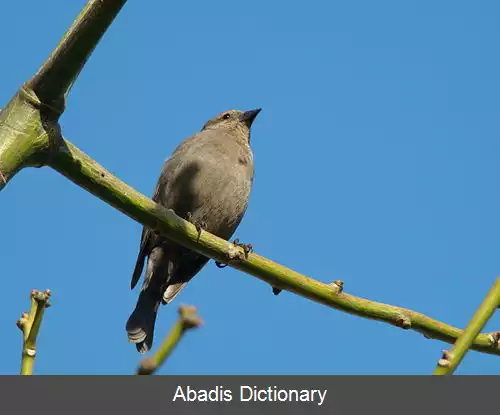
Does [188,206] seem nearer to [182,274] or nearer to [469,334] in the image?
[182,274]

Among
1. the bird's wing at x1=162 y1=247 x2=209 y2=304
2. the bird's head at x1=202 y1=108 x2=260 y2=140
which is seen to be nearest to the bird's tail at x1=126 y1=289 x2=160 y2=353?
the bird's wing at x1=162 y1=247 x2=209 y2=304

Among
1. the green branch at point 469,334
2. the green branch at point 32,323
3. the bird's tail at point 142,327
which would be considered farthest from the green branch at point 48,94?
the bird's tail at point 142,327

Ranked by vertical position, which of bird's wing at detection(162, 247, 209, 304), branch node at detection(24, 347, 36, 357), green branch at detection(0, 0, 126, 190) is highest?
bird's wing at detection(162, 247, 209, 304)

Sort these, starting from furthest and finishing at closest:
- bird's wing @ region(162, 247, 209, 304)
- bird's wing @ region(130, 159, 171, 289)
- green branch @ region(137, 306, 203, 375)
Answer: bird's wing @ region(162, 247, 209, 304)
bird's wing @ region(130, 159, 171, 289)
green branch @ region(137, 306, 203, 375)

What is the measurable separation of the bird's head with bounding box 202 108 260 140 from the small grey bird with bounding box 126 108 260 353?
0.76m

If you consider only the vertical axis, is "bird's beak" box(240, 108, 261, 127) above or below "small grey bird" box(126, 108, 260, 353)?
above

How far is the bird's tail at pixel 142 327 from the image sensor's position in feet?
21.3

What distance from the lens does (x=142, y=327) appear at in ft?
21.4

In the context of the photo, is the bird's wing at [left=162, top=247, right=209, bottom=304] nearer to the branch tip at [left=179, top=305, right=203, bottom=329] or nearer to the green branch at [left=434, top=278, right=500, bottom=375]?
the green branch at [left=434, top=278, right=500, bottom=375]

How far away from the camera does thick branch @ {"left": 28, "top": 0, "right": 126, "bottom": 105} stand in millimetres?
2148

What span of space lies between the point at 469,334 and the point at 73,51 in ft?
4.36

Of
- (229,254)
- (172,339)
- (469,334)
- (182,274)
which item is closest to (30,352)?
(172,339)

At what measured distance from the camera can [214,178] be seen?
6.48 meters
